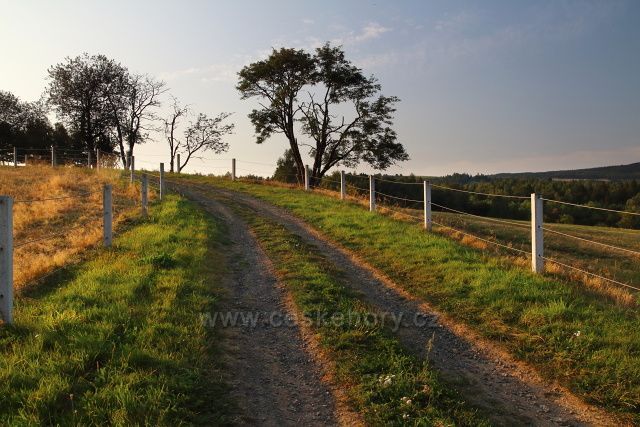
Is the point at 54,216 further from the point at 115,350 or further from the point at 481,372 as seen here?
the point at 481,372

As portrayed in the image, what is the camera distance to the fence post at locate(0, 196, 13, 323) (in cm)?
582

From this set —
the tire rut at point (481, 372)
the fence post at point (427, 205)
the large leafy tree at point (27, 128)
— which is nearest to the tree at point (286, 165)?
the large leafy tree at point (27, 128)

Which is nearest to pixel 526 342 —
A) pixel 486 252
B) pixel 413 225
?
pixel 486 252

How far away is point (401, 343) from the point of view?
5.86 metres

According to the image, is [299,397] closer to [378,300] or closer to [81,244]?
[378,300]

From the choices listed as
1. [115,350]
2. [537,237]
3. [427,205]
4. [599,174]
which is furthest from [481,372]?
[599,174]

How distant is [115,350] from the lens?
501 cm

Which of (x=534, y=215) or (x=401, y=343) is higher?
(x=534, y=215)

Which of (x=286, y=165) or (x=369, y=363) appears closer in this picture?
(x=369, y=363)

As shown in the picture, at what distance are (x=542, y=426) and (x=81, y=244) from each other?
9.97m

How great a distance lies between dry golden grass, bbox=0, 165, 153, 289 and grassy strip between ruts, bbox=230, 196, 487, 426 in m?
4.56

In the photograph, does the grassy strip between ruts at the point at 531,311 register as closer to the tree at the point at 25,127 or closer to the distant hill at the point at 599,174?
the tree at the point at 25,127

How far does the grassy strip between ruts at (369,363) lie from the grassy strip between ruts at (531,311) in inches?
54.7

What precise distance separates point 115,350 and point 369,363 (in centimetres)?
268
